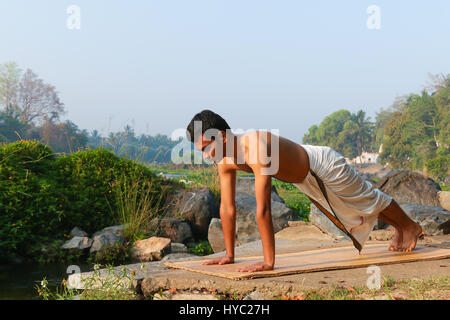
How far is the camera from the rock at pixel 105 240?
665 centimetres

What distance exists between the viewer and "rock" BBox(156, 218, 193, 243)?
7316mm

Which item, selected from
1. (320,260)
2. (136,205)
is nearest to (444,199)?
(320,260)

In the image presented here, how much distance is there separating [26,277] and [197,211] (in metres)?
2.94

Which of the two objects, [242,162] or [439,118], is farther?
[439,118]

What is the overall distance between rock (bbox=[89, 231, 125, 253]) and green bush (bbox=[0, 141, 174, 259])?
62 cm

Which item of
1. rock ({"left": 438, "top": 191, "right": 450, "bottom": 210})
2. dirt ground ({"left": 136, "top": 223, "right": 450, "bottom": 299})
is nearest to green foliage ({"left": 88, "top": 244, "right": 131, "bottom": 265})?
dirt ground ({"left": 136, "top": 223, "right": 450, "bottom": 299})

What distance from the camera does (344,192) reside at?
4.16 m

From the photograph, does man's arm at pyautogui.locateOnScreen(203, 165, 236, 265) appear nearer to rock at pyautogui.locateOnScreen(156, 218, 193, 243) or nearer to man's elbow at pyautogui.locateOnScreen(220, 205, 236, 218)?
man's elbow at pyautogui.locateOnScreen(220, 205, 236, 218)

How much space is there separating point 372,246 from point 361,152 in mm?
43011

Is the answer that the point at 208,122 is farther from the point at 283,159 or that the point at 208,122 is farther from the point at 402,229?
the point at 402,229

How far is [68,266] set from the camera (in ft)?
20.6

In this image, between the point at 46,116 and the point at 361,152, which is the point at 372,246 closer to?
the point at 46,116
